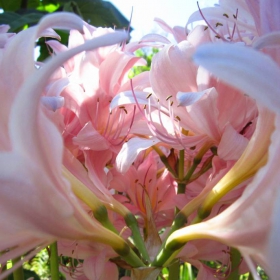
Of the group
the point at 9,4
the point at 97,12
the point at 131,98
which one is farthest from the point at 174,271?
the point at 9,4

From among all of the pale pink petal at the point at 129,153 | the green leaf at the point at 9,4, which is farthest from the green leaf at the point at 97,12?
the pale pink petal at the point at 129,153

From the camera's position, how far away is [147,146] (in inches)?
15.7

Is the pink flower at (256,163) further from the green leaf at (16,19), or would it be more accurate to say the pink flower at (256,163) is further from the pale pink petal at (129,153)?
the green leaf at (16,19)

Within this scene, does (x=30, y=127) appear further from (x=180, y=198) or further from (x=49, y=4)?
(x=49, y=4)

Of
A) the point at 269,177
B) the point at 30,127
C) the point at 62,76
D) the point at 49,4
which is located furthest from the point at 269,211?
the point at 49,4

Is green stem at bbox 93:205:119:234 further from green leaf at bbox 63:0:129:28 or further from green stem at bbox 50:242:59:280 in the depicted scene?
green leaf at bbox 63:0:129:28

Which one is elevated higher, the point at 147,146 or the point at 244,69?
the point at 244,69

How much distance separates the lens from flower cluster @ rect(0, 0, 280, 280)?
25 centimetres

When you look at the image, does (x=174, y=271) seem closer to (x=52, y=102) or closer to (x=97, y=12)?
(x=52, y=102)

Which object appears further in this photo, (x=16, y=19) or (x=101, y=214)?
(x=16, y=19)

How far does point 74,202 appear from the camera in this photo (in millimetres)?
293

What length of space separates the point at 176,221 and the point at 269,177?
141 millimetres

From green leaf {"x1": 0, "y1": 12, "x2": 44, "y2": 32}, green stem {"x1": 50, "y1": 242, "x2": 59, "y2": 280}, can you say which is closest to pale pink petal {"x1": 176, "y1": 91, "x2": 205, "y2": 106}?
green stem {"x1": 50, "y1": 242, "x2": 59, "y2": 280}

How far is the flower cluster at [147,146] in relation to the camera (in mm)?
246
